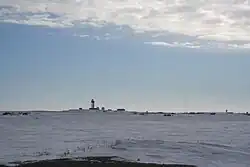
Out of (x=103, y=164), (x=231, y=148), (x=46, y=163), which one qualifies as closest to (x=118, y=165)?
(x=103, y=164)

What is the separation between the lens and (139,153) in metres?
35.7

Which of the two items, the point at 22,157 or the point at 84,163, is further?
the point at 22,157

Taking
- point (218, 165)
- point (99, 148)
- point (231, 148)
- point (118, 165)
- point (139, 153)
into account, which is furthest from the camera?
point (231, 148)

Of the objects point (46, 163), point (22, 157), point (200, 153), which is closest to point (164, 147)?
point (200, 153)

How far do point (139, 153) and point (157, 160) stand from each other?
3.90 m

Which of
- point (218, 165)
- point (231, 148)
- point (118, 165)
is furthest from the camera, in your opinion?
point (231, 148)

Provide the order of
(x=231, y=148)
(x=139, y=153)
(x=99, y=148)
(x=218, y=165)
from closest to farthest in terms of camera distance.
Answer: (x=218, y=165), (x=139, y=153), (x=99, y=148), (x=231, y=148)

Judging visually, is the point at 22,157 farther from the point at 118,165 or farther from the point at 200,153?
the point at 200,153

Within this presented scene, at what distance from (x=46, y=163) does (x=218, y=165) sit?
11561 mm

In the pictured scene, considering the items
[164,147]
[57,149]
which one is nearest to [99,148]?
[57,149]

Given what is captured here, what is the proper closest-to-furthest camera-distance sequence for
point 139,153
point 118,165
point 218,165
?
point 118,165 < point 218,165 < point 139,153

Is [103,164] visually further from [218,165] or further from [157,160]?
[218,165]

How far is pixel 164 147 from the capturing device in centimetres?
4100

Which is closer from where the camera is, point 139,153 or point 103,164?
point 103,164
